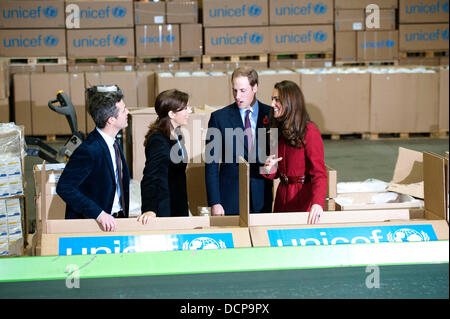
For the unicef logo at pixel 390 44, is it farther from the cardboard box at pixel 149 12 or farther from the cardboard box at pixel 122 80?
the cardboard box at pixel 122 80

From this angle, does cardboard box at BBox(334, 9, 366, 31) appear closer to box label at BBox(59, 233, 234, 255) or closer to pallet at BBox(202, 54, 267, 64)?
pallet at BBox(202, 54, 267, 64)

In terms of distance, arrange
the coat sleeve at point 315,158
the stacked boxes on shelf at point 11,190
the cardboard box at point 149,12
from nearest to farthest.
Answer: the coat sleeve at point 315,158
the stacked boxes on shelf at point 11,190
the cardboard box at point 149,12

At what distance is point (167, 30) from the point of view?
9.52m

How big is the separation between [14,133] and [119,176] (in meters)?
1.48

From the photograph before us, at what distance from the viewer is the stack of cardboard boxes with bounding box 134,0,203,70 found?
31.1ft

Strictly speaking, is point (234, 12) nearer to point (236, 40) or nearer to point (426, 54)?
point (236, 40)

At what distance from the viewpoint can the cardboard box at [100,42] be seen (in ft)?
31.1

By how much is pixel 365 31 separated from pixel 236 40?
1.99 metres

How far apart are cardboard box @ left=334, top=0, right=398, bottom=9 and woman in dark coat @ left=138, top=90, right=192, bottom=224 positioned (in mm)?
6877

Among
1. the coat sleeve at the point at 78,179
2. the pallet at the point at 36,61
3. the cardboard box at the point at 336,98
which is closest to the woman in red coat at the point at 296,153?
the coat sleeve at the point at 78,179

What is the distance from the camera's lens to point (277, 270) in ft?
5.61

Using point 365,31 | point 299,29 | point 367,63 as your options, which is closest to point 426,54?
point 367,63
